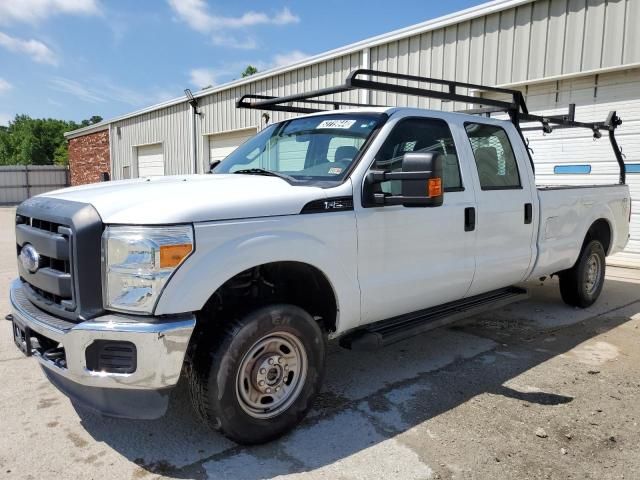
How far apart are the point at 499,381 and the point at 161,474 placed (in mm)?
2566

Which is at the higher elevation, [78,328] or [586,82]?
[586,82]

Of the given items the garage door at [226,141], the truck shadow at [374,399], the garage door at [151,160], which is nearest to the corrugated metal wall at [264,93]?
the garage door at [226,141]

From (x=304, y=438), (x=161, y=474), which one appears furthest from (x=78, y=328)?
(x=304, y=438)

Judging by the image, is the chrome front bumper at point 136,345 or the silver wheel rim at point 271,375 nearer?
the chrome front bumper at point 136,345

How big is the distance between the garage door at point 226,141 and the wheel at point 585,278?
1095cm

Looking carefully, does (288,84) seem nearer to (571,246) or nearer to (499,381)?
(571,246)

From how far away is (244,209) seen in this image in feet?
9.35

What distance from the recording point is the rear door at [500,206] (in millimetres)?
4340

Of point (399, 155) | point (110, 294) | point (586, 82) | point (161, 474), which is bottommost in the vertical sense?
point (161, 474)

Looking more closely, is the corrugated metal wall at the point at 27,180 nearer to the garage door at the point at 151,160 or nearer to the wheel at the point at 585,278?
the garage door at the point at 151,160

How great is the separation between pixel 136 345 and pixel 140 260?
16.2 inches

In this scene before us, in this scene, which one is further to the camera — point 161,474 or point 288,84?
point 288,84

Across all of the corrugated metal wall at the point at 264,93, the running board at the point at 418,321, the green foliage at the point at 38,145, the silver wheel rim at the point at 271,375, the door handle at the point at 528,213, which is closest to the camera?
the silver wheel rim at the point at 271,375

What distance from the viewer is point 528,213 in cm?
480
